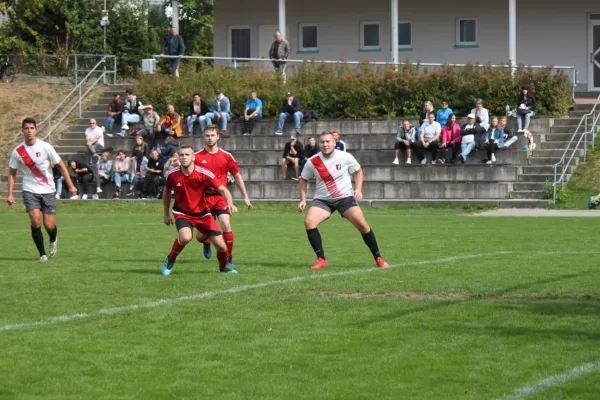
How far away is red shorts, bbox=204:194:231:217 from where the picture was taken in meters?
14.8

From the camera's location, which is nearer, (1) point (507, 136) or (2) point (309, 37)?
(1) point (507, 136)

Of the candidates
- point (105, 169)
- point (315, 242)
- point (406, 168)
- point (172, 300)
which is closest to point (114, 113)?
point (105, 169)

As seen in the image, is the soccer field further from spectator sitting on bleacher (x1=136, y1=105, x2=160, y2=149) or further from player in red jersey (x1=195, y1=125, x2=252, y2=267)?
spectator sitting on bleacher (x1=136, y1=105, x2=160, y2=149)

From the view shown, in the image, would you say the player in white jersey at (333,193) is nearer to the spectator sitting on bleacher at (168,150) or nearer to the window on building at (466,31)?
the spectator sitting on bleacher at (168,150)

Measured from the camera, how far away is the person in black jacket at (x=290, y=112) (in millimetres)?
33750

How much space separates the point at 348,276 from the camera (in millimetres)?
13219

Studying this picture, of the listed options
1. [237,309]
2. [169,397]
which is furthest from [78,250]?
[169,397]

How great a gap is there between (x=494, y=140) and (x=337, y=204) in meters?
16.8

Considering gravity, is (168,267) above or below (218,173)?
below

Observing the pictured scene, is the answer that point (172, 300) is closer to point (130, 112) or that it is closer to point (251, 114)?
point (251, 114)

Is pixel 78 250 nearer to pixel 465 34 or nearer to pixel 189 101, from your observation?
pixel 189 101

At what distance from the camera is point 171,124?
33906 millimetres

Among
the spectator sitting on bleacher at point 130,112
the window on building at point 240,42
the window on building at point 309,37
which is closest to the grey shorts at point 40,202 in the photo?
the spectator sitting on bleacher at point 130,112

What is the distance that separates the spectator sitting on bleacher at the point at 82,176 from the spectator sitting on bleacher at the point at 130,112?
300 cm
